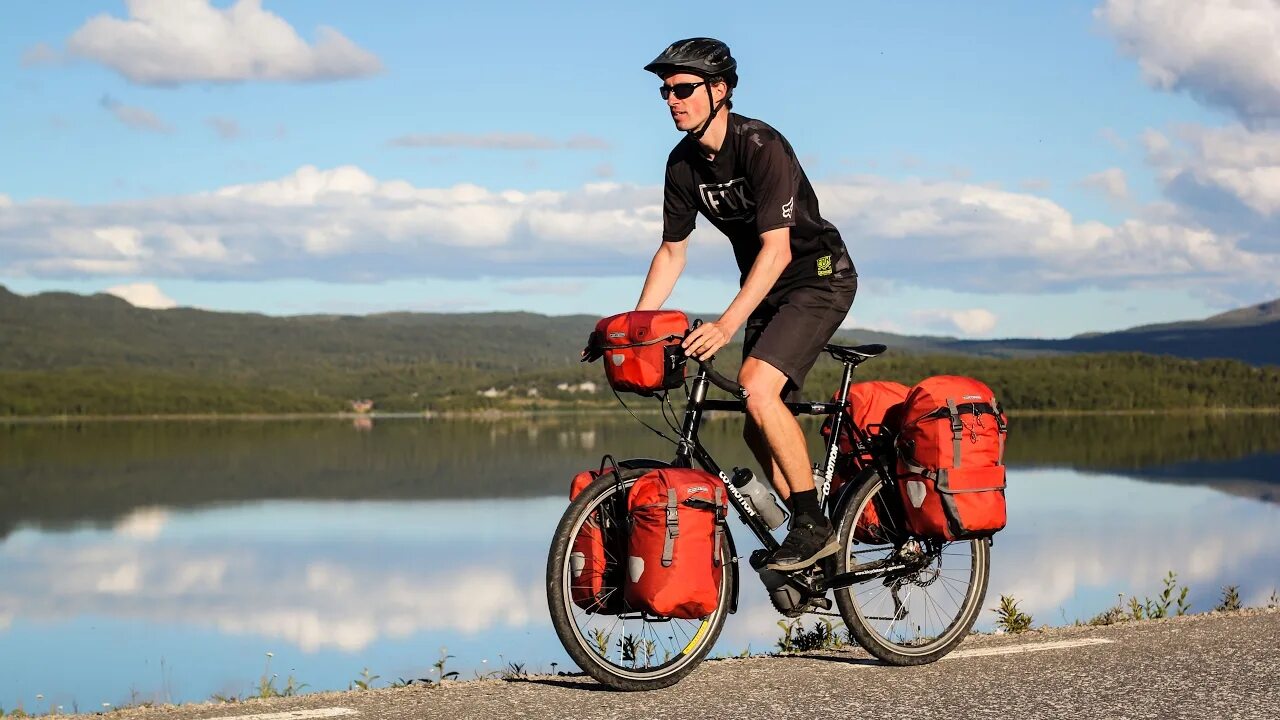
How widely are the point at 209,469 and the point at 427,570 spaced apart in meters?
45.8

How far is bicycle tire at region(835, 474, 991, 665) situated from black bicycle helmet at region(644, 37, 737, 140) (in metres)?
1.91

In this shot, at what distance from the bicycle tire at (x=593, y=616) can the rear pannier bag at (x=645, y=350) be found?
1.50 feet

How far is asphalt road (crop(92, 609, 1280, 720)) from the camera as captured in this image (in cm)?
552

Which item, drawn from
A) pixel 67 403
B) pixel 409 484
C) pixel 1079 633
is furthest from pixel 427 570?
pixel 67 403

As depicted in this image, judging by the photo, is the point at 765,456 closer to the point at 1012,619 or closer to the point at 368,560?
the point at 1012,619

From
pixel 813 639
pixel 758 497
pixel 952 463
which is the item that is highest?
pixel 952 463

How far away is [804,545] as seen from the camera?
6.39 m

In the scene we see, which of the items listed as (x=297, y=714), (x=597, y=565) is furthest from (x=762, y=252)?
(x=297, y=714)

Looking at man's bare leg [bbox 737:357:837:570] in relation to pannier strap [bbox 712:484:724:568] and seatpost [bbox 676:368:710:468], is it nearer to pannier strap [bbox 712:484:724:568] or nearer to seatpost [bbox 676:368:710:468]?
seatpost [bbox 676:368:710:468]

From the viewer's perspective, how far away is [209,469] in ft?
239

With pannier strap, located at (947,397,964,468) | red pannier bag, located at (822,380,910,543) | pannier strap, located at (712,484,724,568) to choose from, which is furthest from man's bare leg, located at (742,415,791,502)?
pannier strap, located at (947,397,964,468)

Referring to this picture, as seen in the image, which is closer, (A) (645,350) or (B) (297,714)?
(B) (297,714)

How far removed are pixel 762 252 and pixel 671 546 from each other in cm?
131

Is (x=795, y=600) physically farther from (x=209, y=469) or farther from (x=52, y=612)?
(x=209, y=469)
